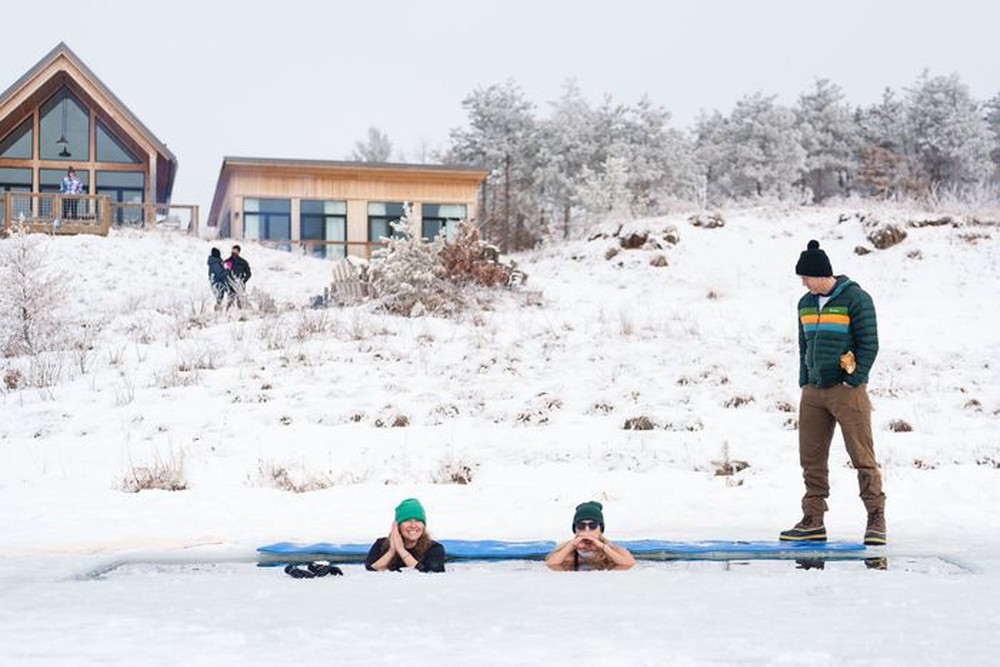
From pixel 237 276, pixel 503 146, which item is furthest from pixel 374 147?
pixel 237 276

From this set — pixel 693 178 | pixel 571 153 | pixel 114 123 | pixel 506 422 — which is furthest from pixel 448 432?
pixel 693 178

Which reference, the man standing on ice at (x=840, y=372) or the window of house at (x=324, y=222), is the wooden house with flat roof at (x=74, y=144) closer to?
the window of house at (x=324, y=222)

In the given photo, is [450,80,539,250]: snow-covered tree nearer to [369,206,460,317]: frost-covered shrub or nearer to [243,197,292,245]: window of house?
[243,197,292,245]: window of house

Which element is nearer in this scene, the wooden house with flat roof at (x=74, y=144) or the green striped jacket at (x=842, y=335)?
the green striped jacket at (x=842, y=335)

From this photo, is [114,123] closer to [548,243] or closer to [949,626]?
[548,243]

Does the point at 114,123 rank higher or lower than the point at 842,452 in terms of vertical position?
higher

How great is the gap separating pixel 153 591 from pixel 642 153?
50348 millimetres

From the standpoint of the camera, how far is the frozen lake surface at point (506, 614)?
4.05 metres

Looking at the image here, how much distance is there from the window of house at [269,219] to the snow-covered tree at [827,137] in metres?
34.4

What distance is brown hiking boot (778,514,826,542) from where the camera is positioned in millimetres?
7301

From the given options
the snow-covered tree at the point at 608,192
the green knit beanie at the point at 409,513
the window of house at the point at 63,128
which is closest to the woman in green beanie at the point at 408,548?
the green knit beanie at the point at 409,513

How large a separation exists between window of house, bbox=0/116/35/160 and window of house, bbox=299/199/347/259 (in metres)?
10.1

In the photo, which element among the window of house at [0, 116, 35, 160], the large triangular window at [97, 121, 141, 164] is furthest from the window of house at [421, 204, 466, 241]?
the window of house at [0, 116, 35, 160]

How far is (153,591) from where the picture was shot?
5.73 m
